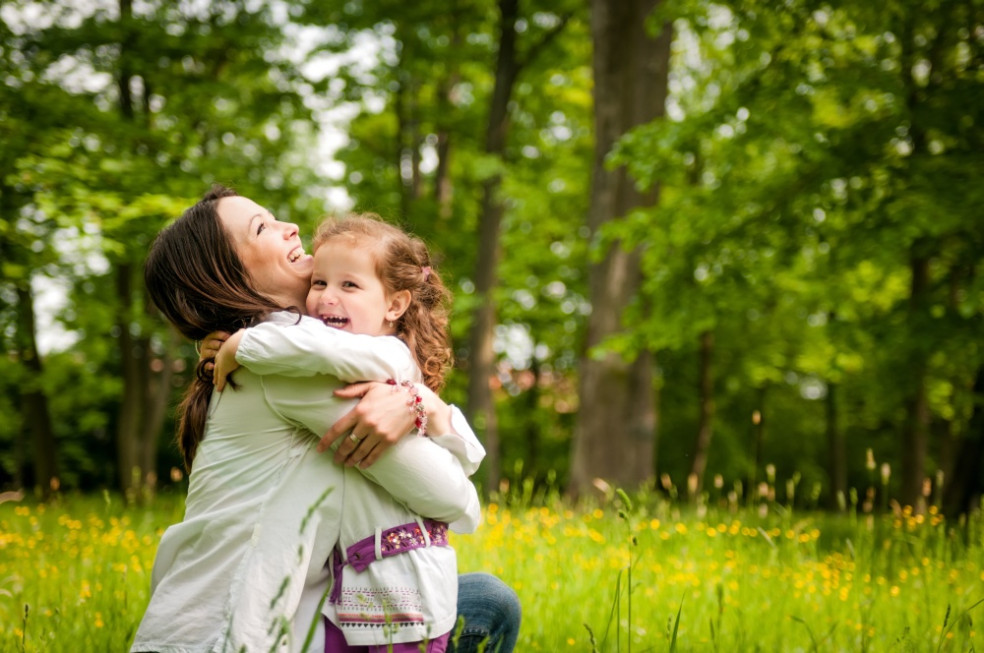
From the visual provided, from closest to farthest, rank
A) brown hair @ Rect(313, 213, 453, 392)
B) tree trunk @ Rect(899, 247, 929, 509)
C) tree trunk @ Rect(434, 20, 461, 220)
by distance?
brown hair @ Rect(313, 213, 453, 392)
tree trunk @ Rect(899, 247, 929, 509)
tree trunk @ Rect(434, 20, 461, 220)

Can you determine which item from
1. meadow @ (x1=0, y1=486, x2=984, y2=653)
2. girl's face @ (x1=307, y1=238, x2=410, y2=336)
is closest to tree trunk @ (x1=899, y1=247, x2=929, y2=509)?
meadow @ (x1=0, y1=486, x2=984, y2=653)

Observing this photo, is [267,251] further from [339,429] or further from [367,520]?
[367,520]

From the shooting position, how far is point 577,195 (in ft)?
59.1

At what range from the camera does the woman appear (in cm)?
169

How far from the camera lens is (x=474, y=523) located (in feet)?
6.54

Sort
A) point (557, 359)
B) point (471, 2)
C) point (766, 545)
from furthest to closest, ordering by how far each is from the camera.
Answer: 1. point (557, 359)
2. point (471, 2)
3. point (766, 545)

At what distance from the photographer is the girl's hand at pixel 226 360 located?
1794mm

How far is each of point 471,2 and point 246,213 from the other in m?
12.2

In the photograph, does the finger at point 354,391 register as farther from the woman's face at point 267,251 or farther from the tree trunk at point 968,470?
the tree trunk at point 968,470

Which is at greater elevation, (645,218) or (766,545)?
(645,218)

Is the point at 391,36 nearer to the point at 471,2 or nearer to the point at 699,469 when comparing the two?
the point at 471,2

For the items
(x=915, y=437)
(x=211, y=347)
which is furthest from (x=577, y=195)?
(x=211, y=347)

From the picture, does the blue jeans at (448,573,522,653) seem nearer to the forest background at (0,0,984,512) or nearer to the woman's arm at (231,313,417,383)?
the woman's arm at (231,313,417,383)

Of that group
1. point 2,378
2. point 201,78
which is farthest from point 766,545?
point 2,378
